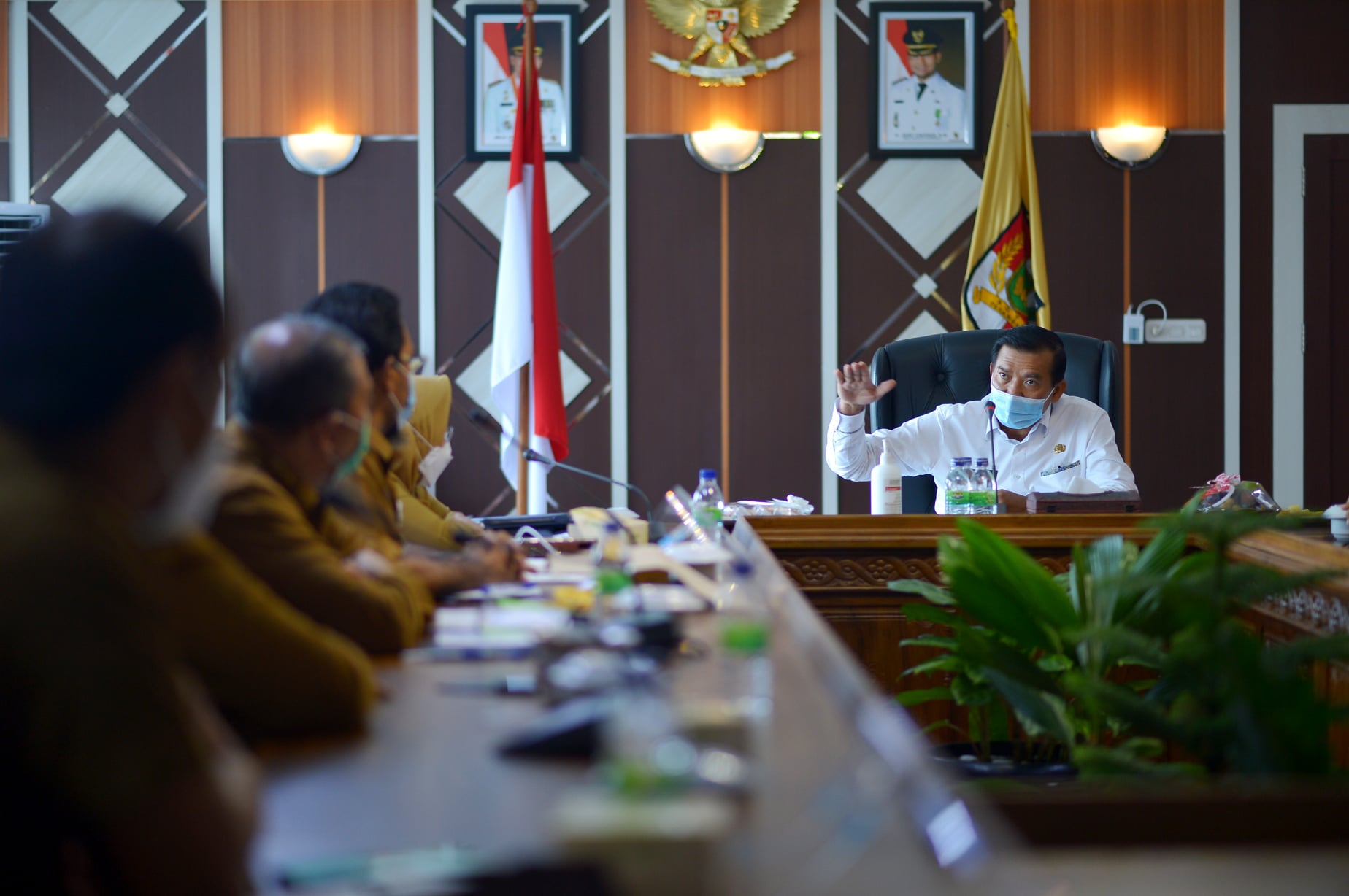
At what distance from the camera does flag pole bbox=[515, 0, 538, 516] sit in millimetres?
4465

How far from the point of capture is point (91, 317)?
0.81 metres

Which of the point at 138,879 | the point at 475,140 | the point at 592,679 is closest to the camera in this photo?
the point at 138,879

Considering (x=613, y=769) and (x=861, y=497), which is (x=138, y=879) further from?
(x=861, y=497)

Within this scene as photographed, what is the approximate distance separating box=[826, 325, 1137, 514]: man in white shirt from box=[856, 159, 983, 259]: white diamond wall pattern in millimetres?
1549

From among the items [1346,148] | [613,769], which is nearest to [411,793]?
[613,769]

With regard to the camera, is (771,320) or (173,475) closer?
(173,475)

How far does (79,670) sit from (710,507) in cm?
221

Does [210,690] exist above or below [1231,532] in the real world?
below

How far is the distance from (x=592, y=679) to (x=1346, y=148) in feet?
16.9

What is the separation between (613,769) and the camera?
808mm

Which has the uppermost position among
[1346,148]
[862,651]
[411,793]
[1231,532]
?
[1346,148]

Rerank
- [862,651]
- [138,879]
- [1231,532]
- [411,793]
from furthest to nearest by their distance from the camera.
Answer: [862,651] < [1231,532] < [411,793] < [138,879]

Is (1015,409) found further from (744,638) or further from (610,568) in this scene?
(744,638)

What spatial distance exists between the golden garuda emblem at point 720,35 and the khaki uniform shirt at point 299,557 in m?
3.88
